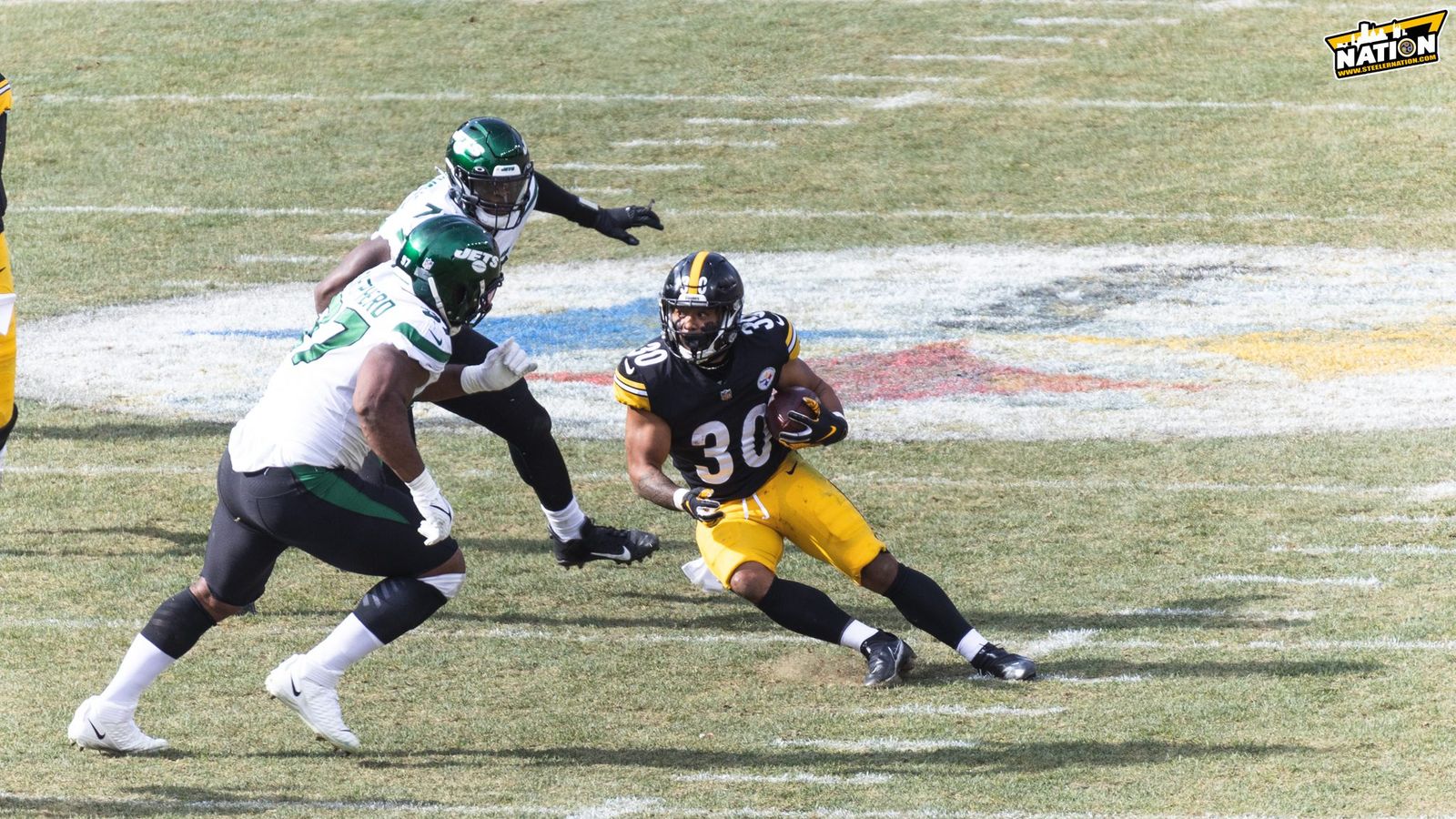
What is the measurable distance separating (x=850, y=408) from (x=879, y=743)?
388 centimetres

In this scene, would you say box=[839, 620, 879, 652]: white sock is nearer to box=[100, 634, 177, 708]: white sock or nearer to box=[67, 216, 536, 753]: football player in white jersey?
box=[67, 216, 536, 753]: football player in white jersey

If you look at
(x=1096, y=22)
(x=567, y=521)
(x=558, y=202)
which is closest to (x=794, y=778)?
(x=567, y=521)

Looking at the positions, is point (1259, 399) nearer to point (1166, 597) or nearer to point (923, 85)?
point (1166, 597)

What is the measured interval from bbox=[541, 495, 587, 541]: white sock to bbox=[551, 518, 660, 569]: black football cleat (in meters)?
0.02

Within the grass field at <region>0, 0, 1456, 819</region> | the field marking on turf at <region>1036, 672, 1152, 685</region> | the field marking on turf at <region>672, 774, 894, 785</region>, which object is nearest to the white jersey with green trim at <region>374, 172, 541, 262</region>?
the grass field at <region>0, 0, 1456, 819</region>

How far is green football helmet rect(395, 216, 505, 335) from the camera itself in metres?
5.05

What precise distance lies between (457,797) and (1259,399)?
17.3 ft

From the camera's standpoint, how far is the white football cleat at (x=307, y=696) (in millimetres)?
5133

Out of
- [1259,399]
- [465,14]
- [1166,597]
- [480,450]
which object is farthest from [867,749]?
[465,14]

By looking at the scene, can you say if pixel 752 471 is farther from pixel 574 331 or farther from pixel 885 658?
pixel 574 331

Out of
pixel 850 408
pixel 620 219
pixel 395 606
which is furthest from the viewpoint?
pixel 850 408

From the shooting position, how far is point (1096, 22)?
596 inches

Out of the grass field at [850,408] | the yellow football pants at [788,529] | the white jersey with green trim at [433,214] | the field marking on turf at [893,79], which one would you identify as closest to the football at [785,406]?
the yellow football pants at [788,529]

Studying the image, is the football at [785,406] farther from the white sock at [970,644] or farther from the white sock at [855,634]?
the white sock at [970,644]
